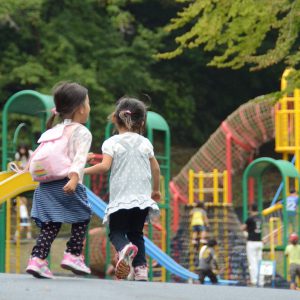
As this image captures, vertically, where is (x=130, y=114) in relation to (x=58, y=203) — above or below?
above

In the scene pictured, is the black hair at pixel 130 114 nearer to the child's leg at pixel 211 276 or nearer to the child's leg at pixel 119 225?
the child's leg at pixel 119 225

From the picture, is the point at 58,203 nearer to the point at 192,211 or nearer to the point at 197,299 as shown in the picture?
the point at 197,299

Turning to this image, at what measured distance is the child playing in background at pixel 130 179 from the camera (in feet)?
27.2

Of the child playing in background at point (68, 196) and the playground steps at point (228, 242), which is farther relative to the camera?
the playground steps at point (228, 242)

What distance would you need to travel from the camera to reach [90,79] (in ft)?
118

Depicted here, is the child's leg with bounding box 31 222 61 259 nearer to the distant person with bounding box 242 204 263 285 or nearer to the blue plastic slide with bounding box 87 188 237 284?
the blue plastic slide with bounding box 87 188 237 284

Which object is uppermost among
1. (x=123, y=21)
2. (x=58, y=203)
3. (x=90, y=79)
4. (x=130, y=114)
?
(x=123, y=21)

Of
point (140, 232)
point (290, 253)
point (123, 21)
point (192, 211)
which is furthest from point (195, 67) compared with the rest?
point (140, 232)

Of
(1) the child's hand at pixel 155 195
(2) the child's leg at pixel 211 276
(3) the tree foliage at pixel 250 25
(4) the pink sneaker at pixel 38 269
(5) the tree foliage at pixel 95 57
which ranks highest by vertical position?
(5) the tree foliage at pixel 95 57

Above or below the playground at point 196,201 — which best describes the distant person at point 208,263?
below

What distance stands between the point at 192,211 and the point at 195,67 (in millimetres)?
24092

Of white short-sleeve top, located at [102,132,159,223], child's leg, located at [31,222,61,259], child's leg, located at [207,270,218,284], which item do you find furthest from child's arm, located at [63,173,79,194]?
child's leg, located at [207,270,218,284]

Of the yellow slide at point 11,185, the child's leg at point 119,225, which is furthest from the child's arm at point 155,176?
the yellow slide at point 11,185

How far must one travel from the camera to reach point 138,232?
850 centimetres
